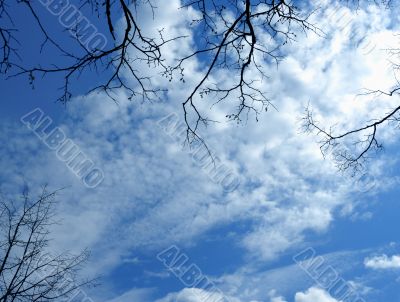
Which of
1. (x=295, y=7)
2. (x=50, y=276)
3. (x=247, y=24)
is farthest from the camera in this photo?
(x=50, y=276)

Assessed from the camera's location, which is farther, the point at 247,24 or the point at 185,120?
the point at 185,120

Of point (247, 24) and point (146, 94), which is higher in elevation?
point (247, 24)

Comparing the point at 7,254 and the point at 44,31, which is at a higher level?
the point at 44,31

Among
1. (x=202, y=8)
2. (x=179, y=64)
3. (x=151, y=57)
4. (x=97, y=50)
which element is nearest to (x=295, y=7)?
(x=202, y=8)

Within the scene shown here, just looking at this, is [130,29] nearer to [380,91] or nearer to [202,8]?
[202,8]

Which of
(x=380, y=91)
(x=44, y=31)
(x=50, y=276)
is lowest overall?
(x=50, y=276)

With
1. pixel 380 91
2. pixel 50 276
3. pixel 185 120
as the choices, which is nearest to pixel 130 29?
pixel 185 120

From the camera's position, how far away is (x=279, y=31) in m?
3.90

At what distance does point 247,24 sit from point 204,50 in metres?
0.50

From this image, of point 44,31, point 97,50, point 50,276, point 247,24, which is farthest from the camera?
point 50,276

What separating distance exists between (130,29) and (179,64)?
0.71m

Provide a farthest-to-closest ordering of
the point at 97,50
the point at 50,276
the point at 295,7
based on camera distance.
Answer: the point at 50,276, the point at 295,7, the point at 97,50

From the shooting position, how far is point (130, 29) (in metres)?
3.36

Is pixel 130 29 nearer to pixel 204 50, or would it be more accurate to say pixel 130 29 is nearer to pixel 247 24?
pixel 204 50
